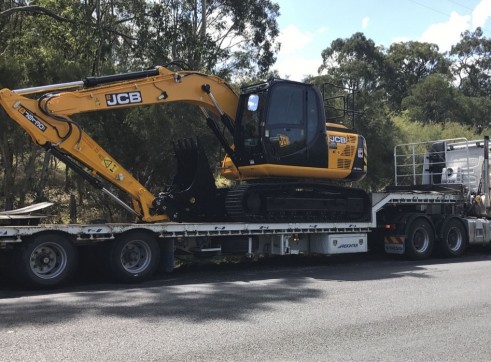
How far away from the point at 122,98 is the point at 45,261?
3674 millimetres

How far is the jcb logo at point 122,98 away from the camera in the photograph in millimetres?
10555

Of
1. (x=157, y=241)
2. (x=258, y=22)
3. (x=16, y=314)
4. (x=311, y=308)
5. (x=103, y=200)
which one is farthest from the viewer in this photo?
(x=258, y=22)

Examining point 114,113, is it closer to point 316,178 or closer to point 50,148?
point 50,148

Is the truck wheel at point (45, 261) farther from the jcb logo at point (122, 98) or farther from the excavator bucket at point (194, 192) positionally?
the jcb logo at point (122, 98)

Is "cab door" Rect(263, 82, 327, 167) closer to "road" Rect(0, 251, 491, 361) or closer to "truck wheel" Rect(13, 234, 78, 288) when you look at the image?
"road" Rect(0, 251, 491, 361)

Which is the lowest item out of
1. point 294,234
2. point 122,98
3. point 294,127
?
point 294,234

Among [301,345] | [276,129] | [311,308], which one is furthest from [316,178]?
[301,345]

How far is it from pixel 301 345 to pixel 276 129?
6.35m

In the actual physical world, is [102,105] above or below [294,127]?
above

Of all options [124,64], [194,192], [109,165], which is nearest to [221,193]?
[194,192]

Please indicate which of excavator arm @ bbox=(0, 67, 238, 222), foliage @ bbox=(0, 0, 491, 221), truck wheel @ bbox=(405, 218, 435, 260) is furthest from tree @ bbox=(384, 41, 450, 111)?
excavator arm @ bbox=(0, 67, 238, 222)

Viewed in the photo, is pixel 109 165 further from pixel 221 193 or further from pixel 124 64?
pixel 124 64

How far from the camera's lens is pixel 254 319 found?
6859 mm

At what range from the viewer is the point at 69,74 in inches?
613
